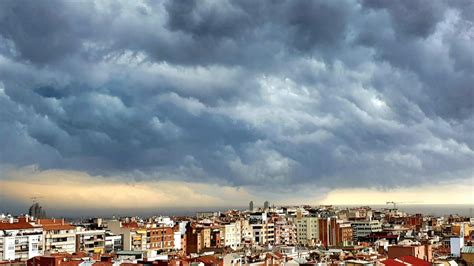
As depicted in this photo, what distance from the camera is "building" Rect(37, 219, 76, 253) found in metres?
65.8

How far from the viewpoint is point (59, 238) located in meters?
67.2

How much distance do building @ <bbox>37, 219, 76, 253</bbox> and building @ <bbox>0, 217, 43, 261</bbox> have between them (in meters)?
0.71

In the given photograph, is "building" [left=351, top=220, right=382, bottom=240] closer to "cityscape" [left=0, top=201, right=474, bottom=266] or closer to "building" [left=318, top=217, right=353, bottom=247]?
"cityscape" [left=0, top=201, right=474, bottom=266]

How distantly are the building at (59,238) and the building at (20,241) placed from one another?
0.71 meters

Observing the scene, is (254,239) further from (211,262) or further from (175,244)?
(211,262)

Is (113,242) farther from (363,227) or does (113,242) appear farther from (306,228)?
(363,227)

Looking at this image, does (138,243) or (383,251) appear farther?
(138,243)

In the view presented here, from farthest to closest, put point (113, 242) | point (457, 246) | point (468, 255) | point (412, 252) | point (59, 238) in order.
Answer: point (113, 242)
point (59, 238)
point (457, 246)
point (412, 252)
point (468, 255)

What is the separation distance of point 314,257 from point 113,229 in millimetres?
31136

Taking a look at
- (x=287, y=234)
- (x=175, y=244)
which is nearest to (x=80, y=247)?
(x=175, y=244)

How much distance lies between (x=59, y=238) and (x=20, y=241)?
463cm

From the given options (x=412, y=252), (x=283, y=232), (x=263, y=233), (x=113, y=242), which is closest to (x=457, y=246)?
(x=412, y=252)

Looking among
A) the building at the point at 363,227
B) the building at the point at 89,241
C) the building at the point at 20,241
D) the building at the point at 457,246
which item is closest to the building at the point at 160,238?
the building at the point at 89,241

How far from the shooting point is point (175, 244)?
83250 millimetres
